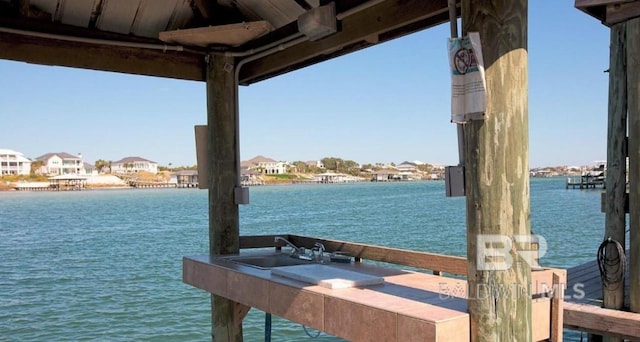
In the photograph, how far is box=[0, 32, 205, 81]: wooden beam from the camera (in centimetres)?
348

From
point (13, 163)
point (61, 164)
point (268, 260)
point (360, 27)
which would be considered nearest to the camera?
point (360, 27)

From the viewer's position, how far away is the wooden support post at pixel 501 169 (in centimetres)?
193

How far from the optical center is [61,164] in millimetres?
104875

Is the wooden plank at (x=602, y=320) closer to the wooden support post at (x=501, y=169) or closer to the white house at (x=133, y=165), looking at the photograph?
the wooden support post at (x=501, y=169)

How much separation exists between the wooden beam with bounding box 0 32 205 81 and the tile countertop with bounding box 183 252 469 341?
61.1 inches

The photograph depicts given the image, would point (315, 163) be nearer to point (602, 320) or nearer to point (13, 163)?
point (13, 163)

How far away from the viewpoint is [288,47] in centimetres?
392

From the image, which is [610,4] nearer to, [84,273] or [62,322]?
[62,322]

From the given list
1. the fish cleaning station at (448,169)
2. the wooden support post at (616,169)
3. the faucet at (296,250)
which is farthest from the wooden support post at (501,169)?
the wooden support post at (616,169)

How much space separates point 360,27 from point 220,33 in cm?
96

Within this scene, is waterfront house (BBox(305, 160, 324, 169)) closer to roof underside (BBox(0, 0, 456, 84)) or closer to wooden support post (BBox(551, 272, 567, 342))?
roof underside (BBox(0, 0, 456, 84))

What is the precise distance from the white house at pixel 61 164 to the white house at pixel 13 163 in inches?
173

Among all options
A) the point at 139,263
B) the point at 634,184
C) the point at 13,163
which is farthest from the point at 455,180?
the point at 13,163

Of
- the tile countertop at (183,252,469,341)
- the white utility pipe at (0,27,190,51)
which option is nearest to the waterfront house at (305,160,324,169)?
the white utility pipe at (0,27,190,51)
